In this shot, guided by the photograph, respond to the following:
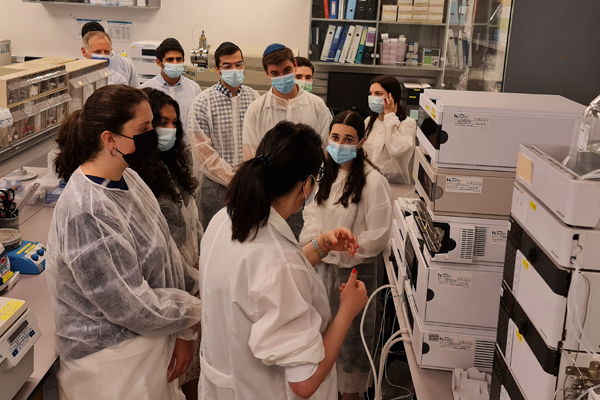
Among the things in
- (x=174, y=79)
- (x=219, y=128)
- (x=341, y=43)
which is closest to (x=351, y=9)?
(x=341, y=43)

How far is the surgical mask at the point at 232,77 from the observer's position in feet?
10.3

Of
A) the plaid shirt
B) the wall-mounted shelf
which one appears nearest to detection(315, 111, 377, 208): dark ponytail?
the plaid shirt

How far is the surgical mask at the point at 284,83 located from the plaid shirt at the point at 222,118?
29 cm

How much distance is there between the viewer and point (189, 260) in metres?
2.27

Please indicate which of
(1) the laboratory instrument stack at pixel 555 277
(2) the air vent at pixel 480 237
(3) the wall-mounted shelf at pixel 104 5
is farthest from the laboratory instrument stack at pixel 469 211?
(3) the wall-mounted shelf at pixel 104 5

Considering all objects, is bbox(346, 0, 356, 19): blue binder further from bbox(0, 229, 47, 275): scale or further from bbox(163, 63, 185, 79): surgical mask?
bbox(0, 229, 47, 275): scale

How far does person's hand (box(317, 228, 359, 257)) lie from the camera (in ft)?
5.44

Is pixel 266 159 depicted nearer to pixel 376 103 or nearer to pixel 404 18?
pixel 376 103

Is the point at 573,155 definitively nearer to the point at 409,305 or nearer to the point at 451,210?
the point at 451,210

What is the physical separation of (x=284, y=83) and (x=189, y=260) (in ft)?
3.86

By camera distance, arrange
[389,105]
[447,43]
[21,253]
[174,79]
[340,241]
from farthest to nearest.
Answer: [447,43]
[174,79]
[389,105]
[21,253]
[340,241]

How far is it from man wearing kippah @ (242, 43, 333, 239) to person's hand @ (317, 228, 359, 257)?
4.24 feet

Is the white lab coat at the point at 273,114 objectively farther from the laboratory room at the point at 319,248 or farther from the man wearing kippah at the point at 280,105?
the laboratory room at the point at 319,248

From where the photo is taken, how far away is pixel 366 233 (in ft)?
7.45
